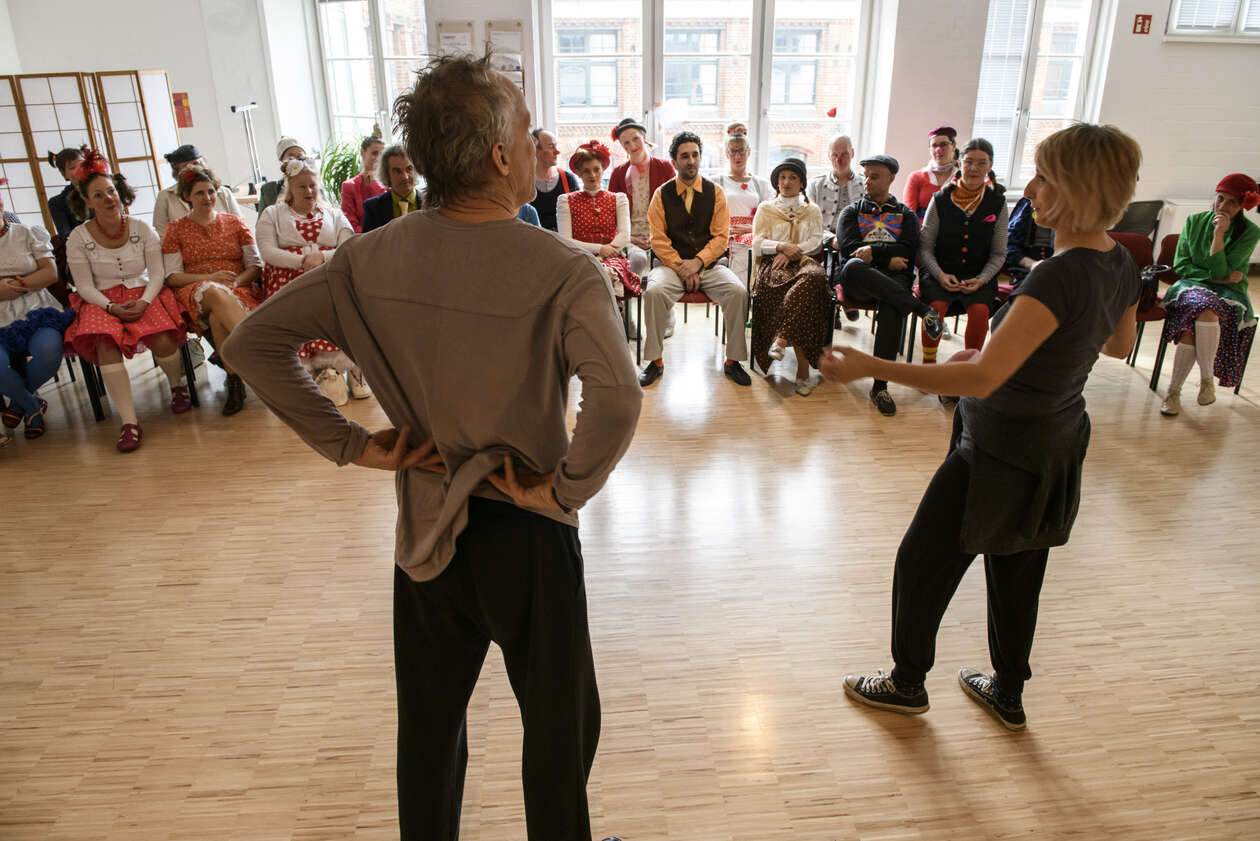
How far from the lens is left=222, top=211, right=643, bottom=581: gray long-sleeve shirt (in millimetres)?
1116

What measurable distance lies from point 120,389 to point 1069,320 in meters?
4.31

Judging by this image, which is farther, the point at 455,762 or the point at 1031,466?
the point at 1031,466

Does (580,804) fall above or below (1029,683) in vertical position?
above

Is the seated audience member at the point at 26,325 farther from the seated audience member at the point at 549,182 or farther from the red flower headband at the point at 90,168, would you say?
the seated audience member at the point at 549,182

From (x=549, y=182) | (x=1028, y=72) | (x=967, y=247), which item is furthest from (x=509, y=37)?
(x=1028, y=72)

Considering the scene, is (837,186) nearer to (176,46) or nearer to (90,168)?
(90,168)

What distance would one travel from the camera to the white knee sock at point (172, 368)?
4.50 meters

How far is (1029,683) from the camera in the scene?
2348 millimetres

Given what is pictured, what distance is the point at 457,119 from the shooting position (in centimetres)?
107

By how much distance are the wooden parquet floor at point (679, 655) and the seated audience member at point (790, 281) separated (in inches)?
34.6

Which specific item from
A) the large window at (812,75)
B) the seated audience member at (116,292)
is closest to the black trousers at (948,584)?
the seated audience member at (116,292)

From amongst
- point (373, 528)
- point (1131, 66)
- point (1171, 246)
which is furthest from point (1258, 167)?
point (373, 528)

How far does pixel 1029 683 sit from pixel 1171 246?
12.0 ft

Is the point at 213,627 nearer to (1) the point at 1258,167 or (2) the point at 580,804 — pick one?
(2) the point at 580,804
